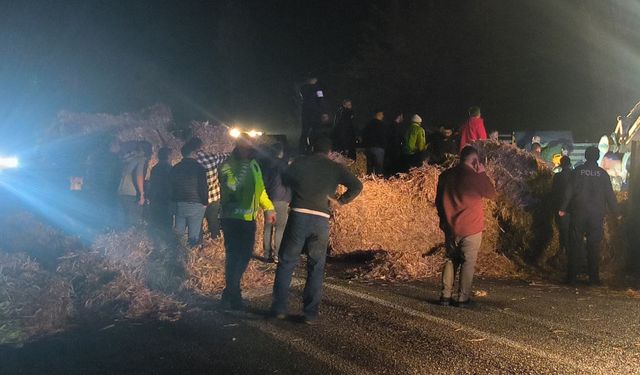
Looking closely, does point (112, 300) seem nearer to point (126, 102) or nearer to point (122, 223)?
point (122, 223)

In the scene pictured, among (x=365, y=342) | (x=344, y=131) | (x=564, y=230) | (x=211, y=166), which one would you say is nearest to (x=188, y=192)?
(x=211, y=166)

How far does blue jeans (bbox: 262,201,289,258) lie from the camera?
9891mm

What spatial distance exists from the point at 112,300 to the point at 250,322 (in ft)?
4.99

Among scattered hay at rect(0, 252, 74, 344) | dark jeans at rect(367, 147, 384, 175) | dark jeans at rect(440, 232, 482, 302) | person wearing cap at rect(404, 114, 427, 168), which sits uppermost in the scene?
person wearing cap at rect(404, 114, 427, 168)

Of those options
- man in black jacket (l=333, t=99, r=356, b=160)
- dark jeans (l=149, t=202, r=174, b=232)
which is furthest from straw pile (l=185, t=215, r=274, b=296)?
man in black jacket (l=333, t=99, r=356, b=160)

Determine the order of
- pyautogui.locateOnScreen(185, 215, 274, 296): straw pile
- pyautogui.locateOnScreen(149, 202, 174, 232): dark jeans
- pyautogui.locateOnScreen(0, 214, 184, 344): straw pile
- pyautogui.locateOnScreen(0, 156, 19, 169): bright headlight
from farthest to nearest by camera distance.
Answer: pyautogui.locateOnScreen(0, 156, 19, 169): bright headlight → pyautogui.locateOnScreen(149, 202, 174, 232): dark jeans → pyautogui.locateOnScreen(185, 215, 274, 296): straw pile → pyautogui.locateOnScreen(0, 214, 184, 344): straw pile

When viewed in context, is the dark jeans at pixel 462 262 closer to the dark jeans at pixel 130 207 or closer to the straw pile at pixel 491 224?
the straw pile at pixel 491 224

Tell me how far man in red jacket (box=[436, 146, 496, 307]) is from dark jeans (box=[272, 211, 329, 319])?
1607 millimetres

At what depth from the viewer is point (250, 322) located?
6.51 m

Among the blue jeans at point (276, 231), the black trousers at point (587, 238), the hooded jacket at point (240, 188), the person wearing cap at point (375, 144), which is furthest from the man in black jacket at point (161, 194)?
the black trousers at point (587, 238)

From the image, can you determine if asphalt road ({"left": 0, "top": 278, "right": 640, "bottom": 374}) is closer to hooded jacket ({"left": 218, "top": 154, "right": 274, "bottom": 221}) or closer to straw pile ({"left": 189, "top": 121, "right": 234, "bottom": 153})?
hooded jacket ({"left": 218, "top": 154, "right": 274, "bottom": 221})

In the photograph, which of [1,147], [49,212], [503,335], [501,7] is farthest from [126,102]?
[503,335]

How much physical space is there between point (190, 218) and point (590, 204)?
5.57m

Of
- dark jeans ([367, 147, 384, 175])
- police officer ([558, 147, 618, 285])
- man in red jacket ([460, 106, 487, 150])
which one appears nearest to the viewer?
A: police officer ([558, 147, 618, 285])
